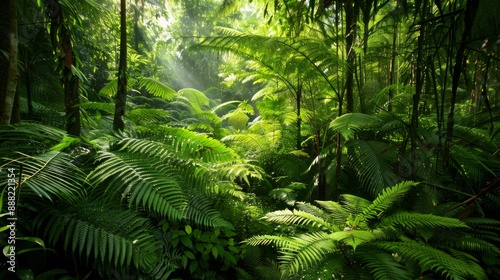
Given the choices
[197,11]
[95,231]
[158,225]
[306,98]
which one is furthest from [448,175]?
[197,11]

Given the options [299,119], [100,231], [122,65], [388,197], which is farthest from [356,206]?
[122,65]

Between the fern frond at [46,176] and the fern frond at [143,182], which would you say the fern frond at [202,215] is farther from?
the fern frond at [46,176]

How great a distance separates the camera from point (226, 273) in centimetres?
158

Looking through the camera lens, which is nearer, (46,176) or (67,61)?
→ (46,176)


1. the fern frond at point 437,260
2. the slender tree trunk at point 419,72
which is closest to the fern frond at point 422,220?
the fern frond at point 437,260

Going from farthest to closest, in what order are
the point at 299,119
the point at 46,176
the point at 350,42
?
the point at 299,119, the point at 350,42, the point at 46,176

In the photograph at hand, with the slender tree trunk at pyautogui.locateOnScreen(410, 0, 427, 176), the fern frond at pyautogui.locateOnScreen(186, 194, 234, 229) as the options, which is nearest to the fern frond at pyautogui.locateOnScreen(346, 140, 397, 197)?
the slender tree trunk at pyautogui.locateOnScreen(410, 0, 427, 176)

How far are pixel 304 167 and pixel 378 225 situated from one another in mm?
1145

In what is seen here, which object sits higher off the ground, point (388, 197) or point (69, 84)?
point (69, 84)

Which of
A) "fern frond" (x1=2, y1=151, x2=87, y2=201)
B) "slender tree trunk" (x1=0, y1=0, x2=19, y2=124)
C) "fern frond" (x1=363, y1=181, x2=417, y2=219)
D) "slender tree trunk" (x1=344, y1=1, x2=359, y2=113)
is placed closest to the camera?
"fern frond" (x1=2, y1=151, x2=87, y2=201)

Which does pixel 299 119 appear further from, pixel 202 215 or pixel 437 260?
pixel 437 260

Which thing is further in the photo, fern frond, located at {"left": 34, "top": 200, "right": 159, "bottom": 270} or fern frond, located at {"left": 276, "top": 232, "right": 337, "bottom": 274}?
fern frond, located at {"left": 276, "top": 232, "right": 337, "bottom": 274}

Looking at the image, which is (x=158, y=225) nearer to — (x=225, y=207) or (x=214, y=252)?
(x=214, y=252)

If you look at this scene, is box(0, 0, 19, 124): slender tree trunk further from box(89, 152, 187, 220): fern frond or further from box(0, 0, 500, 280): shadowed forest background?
box(89, 152, 187, 220): fern frond
